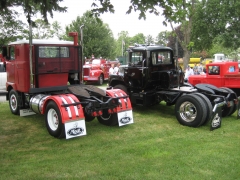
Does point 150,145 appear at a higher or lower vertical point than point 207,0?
lower

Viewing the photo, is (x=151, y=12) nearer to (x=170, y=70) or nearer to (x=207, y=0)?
(x=170, y=70)

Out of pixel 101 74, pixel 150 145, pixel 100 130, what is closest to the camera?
pixel 150 145

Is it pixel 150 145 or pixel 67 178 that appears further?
pixel 150 145

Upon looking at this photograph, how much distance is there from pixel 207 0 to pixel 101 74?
14.1 m

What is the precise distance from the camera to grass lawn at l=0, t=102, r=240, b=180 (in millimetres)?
4461

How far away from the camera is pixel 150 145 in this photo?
584cm

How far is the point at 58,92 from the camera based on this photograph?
7.88 metres

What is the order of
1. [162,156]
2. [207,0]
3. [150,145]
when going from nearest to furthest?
[162,156] → [150,145] → [207,0]

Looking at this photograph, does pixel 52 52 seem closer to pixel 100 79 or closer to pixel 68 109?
pixel 68 109

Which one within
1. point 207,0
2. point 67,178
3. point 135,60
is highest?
point 207,0

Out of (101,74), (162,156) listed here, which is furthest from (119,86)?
(101,74)

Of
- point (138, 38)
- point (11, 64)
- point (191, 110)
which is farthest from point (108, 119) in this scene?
point (138, 38)

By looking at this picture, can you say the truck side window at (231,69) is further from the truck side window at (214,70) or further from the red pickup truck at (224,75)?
the truck side window at (214,70)

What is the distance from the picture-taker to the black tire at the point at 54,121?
6.13 m
